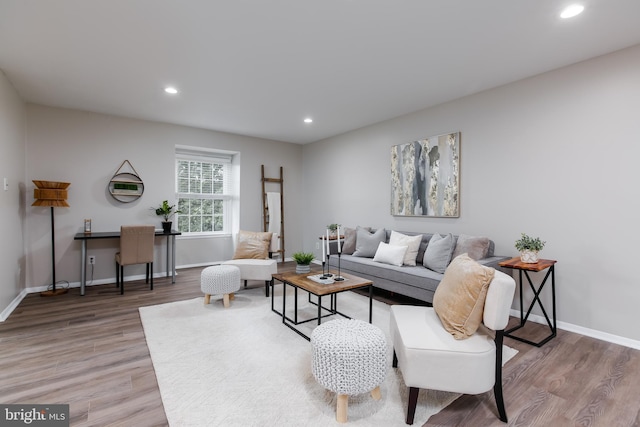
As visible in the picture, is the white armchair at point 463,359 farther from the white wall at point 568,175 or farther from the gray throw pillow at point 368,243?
the gray throw pillow at point 368,243

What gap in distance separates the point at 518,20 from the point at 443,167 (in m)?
1.92

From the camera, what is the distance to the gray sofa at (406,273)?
320 centimetres

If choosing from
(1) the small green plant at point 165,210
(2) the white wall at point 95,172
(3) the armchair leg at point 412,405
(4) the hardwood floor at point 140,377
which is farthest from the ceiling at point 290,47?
(4) the hardwood floor at point 140,377

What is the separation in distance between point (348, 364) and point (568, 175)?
9.43 ft

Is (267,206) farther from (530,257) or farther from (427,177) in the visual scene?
(530,257)

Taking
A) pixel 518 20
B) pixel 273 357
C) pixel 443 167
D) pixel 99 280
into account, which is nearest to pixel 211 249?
pixel 99 280

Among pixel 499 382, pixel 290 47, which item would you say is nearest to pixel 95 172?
pixel 290 47

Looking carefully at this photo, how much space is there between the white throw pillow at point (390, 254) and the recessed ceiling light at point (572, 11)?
2.58 meters

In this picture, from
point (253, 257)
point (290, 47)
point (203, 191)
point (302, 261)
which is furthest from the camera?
point (203, 191)

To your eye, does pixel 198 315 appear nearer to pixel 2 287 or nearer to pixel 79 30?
pixel 2 287

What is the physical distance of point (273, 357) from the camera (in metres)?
2.38

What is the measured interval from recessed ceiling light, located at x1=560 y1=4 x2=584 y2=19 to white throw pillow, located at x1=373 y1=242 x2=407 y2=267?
2.58m

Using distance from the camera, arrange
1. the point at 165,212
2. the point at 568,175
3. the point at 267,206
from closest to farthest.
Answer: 1. the point at 568,175
2. the point at 165,212
3. the point at 267,206

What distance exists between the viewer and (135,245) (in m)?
4.12
